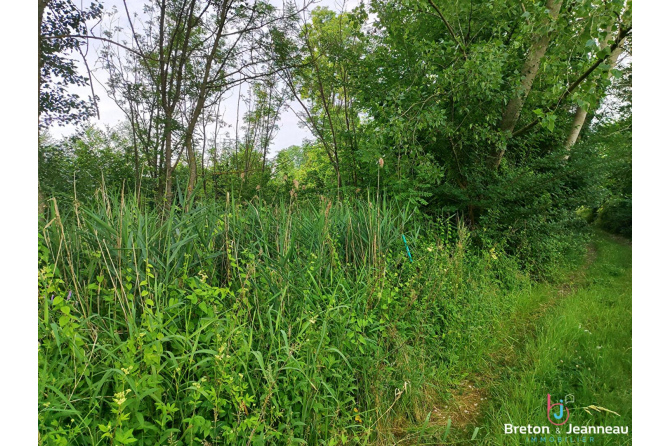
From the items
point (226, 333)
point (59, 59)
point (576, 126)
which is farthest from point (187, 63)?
point (576, 126)

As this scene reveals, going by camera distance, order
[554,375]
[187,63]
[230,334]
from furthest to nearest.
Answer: [187,63] < [554,375] < [230,334]

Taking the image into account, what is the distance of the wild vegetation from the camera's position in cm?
130

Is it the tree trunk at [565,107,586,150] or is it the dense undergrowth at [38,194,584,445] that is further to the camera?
the tree trunk at [565,107,586,150]

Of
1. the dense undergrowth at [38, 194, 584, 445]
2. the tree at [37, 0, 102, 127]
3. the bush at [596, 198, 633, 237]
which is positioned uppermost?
the tree at [37, 0, 102, 127]

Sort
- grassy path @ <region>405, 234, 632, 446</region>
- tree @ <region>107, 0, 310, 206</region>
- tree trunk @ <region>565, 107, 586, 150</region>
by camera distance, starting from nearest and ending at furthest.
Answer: grassy path @ <region>405, 234, 632, 446</region>, tree @ <region>107, 0, 310, 206</region>, tree trunk @ <region>565, 107, 586, 150</region>

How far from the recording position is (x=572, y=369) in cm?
211

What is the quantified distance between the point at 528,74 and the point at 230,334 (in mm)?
4125

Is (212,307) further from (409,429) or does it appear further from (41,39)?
(41,39)

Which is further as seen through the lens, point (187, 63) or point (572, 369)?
point (187, 63)

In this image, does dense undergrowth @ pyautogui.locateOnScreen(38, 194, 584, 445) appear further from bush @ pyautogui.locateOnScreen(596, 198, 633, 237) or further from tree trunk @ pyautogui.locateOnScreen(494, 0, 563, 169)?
tree trunk @ pyautogui.locateOnScreen(494, 0, 563, 169)

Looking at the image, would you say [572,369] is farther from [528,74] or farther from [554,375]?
[528,74]

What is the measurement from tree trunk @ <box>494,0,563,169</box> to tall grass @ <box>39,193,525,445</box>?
2596 mm

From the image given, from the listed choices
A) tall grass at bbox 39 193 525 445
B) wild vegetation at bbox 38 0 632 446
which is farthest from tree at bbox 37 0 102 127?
tall grass at bbox 39 193 525 445
